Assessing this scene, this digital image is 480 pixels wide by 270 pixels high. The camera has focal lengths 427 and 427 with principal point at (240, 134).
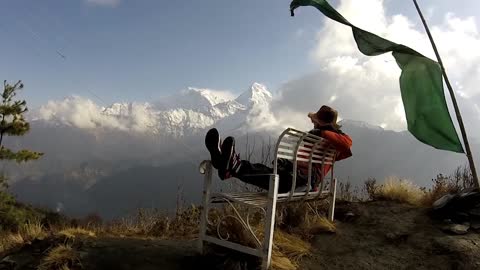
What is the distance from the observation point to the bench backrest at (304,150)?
3328mm

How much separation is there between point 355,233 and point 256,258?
1795 millimetres

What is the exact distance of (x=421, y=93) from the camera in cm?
376

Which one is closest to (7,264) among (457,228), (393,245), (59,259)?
(59,259)

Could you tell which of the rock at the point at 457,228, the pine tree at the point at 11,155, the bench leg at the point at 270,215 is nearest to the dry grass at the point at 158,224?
the bench leg at the point at 270,215

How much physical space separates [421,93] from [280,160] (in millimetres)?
1370

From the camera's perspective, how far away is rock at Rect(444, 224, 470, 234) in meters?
4.62

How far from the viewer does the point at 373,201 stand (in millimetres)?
6246

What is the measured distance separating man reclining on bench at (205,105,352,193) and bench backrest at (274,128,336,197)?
0.08 m

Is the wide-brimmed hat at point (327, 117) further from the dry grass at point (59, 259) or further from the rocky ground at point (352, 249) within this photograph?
the dry grass at point (59, 259)

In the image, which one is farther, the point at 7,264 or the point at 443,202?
the point at 443,202

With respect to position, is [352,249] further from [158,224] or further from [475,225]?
[158,224]

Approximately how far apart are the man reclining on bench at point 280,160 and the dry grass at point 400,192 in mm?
2254

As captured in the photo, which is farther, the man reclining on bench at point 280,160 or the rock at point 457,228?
the rock at point 457,228

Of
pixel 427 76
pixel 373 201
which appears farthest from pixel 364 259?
pixel 373 201
